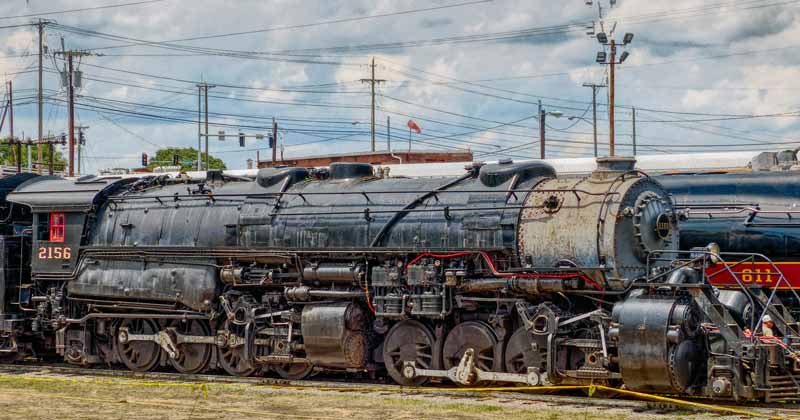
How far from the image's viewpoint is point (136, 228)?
21.4 m

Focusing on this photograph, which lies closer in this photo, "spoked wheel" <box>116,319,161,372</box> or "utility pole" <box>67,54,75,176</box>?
"spoked wheel" <box>116,319,161,372</box>

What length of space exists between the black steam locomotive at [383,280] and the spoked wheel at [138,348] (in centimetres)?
4

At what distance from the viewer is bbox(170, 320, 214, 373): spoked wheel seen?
20.3m

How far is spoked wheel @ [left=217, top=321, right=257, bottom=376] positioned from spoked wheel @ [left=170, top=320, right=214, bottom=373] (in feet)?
1.16

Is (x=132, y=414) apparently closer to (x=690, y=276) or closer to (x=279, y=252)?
(x=279, y=252)

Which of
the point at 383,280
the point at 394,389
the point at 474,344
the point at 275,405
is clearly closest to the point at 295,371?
the point at 394,389

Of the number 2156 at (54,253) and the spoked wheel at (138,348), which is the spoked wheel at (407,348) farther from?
the number 2156 at (54,253)

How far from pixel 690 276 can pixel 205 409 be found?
7408 mm

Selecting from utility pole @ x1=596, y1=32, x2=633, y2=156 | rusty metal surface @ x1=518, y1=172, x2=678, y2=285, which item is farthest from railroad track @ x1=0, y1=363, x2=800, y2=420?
utility pole @ x1=596, y1=32, x2=633, y2=156

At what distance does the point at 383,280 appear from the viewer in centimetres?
1783

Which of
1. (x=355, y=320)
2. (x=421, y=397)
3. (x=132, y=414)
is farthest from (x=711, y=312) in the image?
(x=132, y=414)

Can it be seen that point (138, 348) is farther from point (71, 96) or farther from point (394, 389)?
point (71, 96)

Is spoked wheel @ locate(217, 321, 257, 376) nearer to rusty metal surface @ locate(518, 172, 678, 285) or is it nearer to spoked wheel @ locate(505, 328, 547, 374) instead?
spoked wheel @ locate(505, 328, 547, 374)

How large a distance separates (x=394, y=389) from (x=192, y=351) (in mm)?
5117
